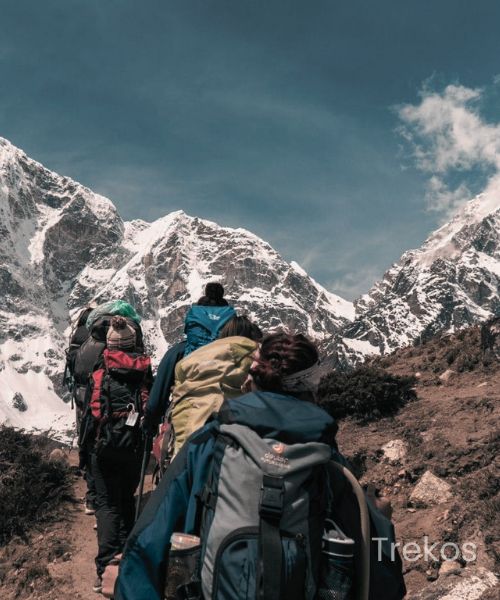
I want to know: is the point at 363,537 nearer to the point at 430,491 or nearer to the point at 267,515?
the point at 267,515

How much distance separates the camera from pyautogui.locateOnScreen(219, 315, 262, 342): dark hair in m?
3.96

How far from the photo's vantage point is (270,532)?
6.62ft

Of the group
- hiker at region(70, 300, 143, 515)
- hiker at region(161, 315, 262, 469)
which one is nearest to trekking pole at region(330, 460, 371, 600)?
hiker at region(161, 315, 262, 469)

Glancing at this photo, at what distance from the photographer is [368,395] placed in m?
8.76

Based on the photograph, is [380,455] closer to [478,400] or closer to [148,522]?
[478,400]

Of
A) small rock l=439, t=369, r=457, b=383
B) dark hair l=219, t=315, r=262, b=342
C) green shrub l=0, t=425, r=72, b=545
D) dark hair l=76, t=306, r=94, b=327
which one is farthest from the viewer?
small rock l=439, t=369, r=457, b=383

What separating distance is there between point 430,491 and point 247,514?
4.00 metres

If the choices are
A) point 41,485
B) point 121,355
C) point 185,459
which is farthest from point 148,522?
point 41,485

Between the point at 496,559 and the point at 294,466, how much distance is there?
2703 mm

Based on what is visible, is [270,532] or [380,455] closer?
[270,532]

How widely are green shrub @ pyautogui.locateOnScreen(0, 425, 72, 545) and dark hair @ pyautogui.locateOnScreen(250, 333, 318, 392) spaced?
17.7 feet

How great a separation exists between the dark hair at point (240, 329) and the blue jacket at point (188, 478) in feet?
5.20

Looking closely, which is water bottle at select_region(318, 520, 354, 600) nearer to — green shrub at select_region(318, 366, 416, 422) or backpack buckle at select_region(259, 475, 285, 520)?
backpack buckle at select_region(259, 475, 285, 520)

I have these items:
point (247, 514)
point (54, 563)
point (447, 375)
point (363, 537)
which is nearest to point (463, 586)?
point (363, 537)
